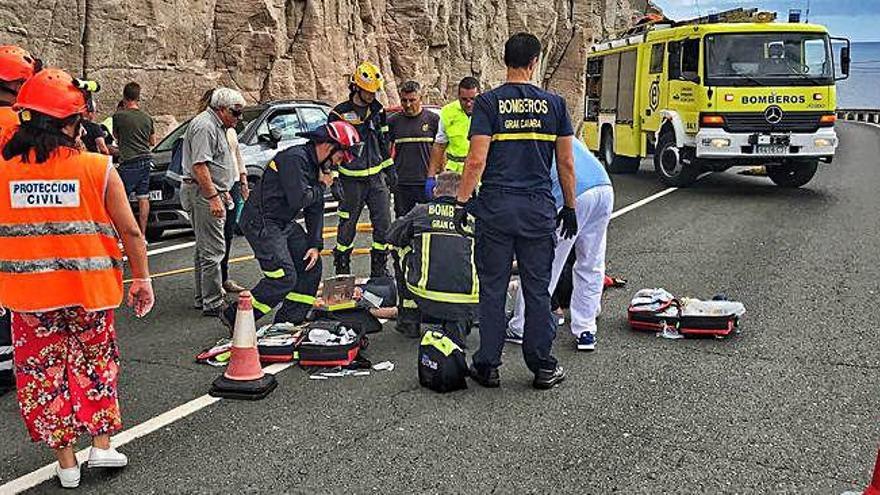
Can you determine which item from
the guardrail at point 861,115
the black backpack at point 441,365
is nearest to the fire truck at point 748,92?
the black backpack at point 441,365

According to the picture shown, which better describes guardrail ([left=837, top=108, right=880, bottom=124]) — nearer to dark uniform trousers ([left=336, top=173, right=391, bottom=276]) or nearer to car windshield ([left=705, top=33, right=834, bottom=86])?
car windshield ([left=705, top=33, right=834, bottom=86])

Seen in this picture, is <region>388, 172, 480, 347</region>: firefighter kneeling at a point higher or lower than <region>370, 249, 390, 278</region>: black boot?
higher

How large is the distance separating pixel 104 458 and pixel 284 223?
244cm

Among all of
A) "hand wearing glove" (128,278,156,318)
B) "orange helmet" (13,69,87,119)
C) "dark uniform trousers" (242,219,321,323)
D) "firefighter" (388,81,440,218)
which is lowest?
"dark uniform trousers" (242,219,321,323)

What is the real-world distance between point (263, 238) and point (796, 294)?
15.6 feet

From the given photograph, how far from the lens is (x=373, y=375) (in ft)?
18.7

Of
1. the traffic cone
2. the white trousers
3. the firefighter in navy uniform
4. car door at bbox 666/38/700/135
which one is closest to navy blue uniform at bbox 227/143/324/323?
the traffic cone

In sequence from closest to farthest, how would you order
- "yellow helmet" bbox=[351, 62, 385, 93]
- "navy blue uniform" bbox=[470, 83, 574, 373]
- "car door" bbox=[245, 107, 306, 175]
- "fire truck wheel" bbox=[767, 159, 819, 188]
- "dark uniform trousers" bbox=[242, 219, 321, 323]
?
"navy blue uniform" bbox=[470, 83, 574, 373], "dark uniform trousers" bbox=[242, 219, 321, 323], "yellow helmet" bbox=[351, 62, 385, 93], "car door" bbox=[245, 107, 306, 175], "fire truck wheel" bbox=[767, 159, 819, 188]

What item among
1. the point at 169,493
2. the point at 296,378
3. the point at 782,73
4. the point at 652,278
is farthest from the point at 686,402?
the point at 782,73

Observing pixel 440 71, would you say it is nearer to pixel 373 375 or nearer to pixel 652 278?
pixel 652 278

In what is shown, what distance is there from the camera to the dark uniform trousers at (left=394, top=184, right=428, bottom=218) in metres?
8.86

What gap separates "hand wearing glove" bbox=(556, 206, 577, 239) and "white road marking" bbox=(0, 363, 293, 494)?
6.61 ft

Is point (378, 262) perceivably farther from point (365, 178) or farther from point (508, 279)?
point (508, 279)

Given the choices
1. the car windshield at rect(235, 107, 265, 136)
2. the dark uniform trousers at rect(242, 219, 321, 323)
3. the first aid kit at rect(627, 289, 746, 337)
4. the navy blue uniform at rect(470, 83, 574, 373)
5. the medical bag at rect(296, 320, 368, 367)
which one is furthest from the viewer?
the car windshield at rect(235, 107, 265, 136)
